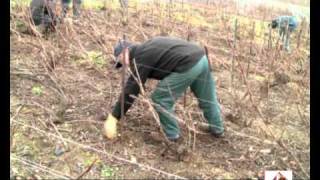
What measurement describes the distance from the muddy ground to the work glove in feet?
0.22

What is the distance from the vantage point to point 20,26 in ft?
23.4

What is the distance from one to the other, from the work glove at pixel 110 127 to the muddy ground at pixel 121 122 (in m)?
0.07

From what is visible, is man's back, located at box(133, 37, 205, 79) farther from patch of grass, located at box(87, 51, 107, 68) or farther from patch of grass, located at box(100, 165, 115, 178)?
patch of grass, located at box(87, 51, 107, 68)

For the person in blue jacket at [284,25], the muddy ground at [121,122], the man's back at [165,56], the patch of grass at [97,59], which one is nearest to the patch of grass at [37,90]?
the muddy ground at [121,122]

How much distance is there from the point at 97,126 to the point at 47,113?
55cm

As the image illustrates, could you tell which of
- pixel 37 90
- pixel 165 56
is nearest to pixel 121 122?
pixel 165 56

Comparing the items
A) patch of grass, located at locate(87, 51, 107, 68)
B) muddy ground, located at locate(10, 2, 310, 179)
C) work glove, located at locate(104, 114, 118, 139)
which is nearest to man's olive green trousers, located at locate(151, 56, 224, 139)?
muddy ground, located at locate(10, 2, 310, 179)

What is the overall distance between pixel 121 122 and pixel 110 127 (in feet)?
0.37

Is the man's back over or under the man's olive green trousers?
over

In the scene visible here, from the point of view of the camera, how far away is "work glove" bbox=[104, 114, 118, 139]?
4.52 m

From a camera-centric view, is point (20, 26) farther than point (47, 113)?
Yes

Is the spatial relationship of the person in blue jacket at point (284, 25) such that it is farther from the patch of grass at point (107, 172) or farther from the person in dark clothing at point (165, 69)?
the patch of grass at point (107, 172)
